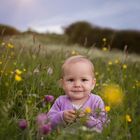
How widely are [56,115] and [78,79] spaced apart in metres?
0.35

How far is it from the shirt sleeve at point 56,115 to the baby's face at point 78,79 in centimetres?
17

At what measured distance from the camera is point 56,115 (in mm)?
3479

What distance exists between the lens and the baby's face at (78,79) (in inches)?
139

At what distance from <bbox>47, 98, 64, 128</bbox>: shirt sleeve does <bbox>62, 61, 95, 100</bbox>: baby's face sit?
0.17m

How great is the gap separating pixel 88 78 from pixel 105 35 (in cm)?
1527

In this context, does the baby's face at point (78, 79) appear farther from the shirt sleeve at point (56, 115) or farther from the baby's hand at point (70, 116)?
the baby's hand at point (70, 116)

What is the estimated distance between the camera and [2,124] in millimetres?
2902

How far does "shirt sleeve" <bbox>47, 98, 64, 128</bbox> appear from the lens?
3.43 metres

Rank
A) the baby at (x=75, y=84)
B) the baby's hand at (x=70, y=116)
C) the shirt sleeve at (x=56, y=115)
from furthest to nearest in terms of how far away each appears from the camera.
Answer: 1. the baby at (x=75, y=84)
2. the shirt sleeve at (x=56, y=115)
3. the baby's hand at (x=70, y=116)

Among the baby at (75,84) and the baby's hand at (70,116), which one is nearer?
the baby's hand at (70,116)

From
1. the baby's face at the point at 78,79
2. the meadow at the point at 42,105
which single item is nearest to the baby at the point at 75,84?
the baby's face at the point at 78,79

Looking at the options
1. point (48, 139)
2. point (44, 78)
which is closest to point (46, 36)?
point (44, 78)

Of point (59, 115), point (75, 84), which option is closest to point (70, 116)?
point (59, 115)

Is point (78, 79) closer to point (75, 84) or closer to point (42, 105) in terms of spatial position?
point (75, 84)
